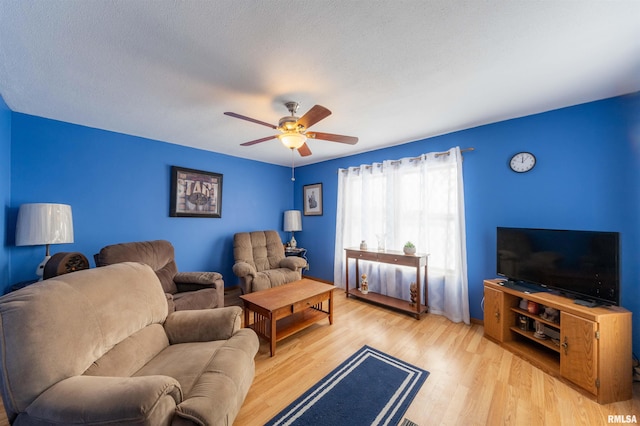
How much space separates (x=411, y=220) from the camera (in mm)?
3285

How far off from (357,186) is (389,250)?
120cm

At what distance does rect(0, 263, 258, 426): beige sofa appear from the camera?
0.88 m

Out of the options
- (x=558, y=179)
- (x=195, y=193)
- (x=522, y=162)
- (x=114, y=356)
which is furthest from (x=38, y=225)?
(x=558, y=179)

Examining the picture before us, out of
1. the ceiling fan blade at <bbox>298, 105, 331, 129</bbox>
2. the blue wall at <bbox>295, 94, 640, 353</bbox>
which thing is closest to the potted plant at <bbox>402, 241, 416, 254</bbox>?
the blue wall at <bbox>295, 94, 640, 353</bbox>

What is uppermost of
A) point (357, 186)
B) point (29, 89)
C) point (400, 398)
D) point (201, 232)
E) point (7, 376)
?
point (29, 89)

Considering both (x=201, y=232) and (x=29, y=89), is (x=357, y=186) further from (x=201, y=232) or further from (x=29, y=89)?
(x=29, y=89)

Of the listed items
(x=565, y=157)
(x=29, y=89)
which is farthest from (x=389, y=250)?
(x=29, y=89)

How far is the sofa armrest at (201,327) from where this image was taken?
158cm

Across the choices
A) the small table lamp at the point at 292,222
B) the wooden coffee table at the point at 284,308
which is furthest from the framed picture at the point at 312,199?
the wooden coffee table at the point at 284,308

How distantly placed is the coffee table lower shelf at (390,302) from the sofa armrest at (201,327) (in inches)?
84.6

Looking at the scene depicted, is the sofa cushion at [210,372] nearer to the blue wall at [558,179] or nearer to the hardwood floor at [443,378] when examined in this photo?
the hardwood floor at [443,378]

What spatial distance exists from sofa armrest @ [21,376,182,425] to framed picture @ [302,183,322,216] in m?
3.70

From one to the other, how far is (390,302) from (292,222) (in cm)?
230

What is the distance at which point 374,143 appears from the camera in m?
3.40
